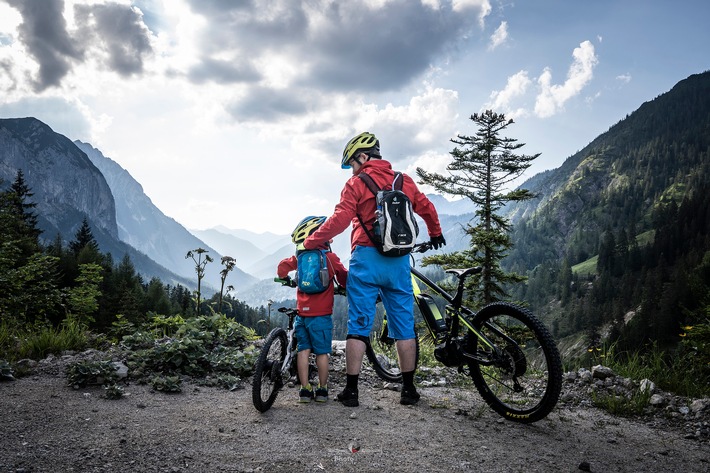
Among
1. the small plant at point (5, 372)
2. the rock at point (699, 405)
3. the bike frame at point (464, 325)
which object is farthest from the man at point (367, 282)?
the small plant at point (5, 372)

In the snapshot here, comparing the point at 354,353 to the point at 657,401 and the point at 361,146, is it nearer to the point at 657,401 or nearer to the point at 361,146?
the point at 361,146

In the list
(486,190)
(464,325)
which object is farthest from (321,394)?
(486,190)

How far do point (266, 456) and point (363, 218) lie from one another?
8.02 ft

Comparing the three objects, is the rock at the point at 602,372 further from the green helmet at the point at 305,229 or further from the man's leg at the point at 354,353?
the green helmet at the point at 305,229

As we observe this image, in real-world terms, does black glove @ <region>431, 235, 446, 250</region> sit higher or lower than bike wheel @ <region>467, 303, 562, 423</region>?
higher

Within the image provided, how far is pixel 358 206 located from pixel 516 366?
2297 mm

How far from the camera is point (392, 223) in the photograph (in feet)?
13.6

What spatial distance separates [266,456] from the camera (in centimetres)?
296

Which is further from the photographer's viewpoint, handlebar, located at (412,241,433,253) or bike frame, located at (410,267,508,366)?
handlebar, located at (412,241,433,253)

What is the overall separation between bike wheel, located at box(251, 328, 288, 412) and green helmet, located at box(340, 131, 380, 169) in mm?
2157

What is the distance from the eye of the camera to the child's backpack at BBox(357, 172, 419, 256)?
13.5 feet

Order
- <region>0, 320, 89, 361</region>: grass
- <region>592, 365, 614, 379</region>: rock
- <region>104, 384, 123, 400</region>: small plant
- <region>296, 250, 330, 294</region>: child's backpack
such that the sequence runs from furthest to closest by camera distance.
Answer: <region>0, 320, 89, 361</region>: grass < <region>592, 365, 614, 379</region>: rock < <region>296, 250, 330, 294</region>: child's backpack < <region>104, 384, 123, 400</region>: small plant

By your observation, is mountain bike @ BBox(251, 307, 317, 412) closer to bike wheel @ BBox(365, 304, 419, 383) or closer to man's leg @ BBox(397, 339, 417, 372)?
bike wheel @ BBox(365, 304, 419, 383)

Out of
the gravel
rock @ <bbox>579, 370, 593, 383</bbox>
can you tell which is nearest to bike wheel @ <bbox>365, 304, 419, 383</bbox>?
the gravel
